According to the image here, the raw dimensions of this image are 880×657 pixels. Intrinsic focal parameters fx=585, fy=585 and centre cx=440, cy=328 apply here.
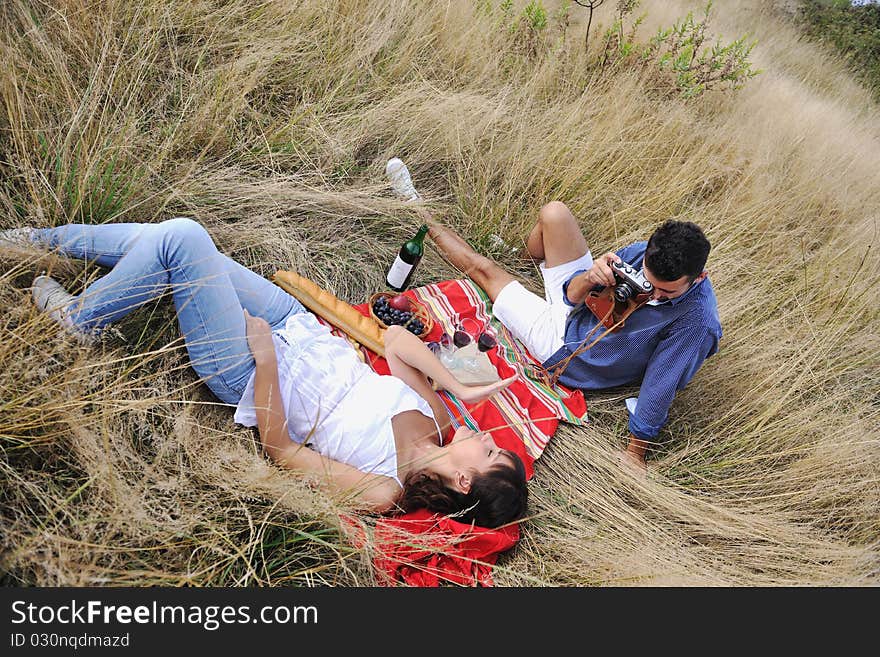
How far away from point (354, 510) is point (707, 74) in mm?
5007

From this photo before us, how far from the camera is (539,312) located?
357cm

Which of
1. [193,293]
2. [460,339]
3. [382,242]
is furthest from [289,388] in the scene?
[382,242]

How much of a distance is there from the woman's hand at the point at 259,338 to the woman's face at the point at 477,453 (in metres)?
0.93

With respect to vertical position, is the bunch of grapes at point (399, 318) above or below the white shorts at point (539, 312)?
below

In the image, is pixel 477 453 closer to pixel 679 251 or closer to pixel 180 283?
pixel 679 251

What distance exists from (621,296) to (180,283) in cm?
215

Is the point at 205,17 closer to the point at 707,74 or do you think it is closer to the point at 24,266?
the point at 24,266

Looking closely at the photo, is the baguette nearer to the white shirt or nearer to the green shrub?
the white shirt

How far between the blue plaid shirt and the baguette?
1144 millimetres

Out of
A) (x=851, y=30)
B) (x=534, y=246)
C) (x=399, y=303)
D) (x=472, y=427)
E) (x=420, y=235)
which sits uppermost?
(x=851, y=30)

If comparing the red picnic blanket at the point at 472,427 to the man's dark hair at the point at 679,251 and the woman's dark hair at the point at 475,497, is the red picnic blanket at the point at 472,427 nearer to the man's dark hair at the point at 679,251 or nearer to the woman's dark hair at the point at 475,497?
the woman's dark hair at the point at 475,497

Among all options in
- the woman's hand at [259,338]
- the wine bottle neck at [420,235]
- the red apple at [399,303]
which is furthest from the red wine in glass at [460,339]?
the woman's hand at [259,338]

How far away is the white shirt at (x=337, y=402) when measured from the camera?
2615 mm

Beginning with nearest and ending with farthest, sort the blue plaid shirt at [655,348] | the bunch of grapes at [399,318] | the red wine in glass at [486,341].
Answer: the blue plaid shirt at [655,348]
the bunch of grapes at [399,318]
the red wine in glass at [486,341]
